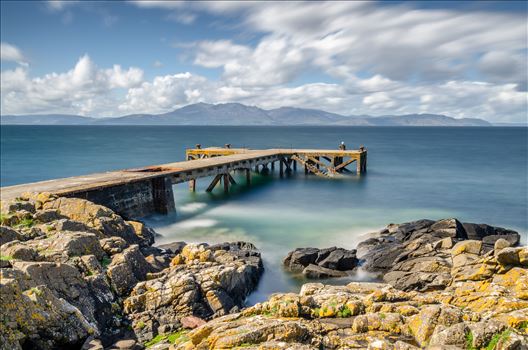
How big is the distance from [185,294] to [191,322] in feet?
3.33

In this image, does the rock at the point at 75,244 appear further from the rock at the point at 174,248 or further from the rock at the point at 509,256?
the rock at the point at 509,256

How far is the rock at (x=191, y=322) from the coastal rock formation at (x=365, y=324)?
124 inches

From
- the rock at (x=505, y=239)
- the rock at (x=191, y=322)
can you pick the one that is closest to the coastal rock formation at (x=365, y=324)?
the rock at (x=191, y=322)

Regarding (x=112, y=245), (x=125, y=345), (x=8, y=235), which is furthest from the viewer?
(x=112, y=245)

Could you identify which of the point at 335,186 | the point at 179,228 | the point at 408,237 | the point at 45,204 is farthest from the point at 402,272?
the point at 335,186

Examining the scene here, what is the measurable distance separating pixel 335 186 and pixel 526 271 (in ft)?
97.9

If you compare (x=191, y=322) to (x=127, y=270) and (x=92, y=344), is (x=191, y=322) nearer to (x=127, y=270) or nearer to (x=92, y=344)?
(x=92, y=344)

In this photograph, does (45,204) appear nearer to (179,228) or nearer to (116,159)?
(179,228)

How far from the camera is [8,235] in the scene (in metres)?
12.8

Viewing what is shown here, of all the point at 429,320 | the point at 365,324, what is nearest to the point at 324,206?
the point at 365,324

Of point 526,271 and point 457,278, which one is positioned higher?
point 526,271

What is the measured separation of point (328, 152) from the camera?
1831 inches

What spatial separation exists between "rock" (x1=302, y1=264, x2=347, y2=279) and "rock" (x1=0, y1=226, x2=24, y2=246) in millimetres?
10581

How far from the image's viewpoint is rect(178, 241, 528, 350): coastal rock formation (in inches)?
238
